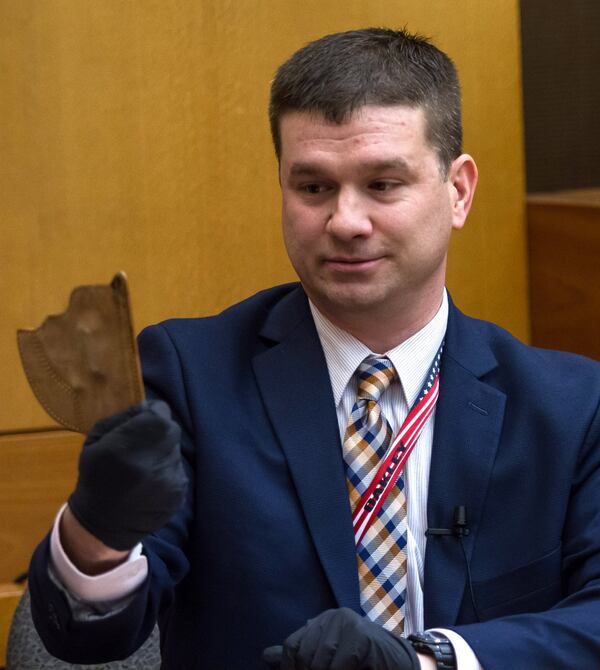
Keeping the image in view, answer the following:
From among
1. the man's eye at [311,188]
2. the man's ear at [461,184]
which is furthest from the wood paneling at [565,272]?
the man's eye at [311,188]

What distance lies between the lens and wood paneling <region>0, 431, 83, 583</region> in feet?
8.93

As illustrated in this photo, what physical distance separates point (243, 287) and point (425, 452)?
42.5 inches

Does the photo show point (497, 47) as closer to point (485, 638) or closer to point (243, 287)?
point (243, 287)

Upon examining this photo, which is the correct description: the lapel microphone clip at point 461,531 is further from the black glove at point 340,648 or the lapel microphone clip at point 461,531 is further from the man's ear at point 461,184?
the man's ear at point 461,184

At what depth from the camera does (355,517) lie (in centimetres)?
179

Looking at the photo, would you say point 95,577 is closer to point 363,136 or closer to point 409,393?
point 409,393

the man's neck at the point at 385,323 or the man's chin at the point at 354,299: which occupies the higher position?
the man's chin at the point at 354,299

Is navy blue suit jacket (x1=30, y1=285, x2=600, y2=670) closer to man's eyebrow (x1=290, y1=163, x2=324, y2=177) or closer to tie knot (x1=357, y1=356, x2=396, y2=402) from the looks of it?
tie knot (x1=357, y1=356, x2=396, y2=402)

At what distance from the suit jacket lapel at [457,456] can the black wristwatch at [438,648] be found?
14 cm

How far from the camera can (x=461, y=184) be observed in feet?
6.33

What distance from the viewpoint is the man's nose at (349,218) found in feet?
5.67

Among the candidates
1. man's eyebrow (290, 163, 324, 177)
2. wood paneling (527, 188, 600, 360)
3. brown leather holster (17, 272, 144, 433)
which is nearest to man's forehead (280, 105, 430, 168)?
man's eyebrow (290, 163, 324, 177)

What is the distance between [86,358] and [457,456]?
61 cm

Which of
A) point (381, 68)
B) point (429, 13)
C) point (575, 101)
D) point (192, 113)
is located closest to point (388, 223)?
point (381, 68)
